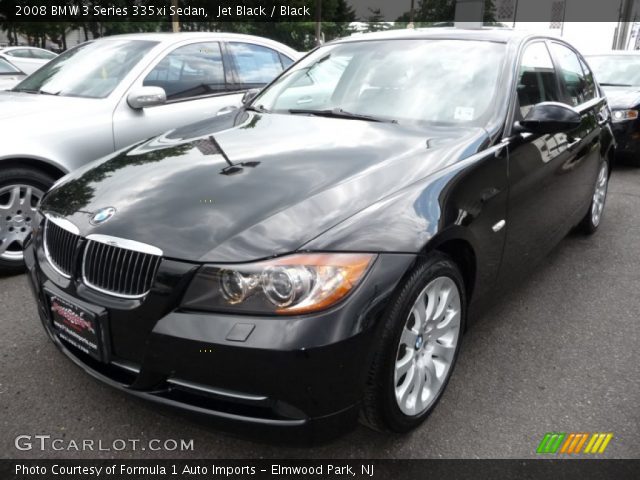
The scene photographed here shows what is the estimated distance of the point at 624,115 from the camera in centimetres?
705

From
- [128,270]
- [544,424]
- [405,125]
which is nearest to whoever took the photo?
[128,270]

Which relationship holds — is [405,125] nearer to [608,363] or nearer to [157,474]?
[608,363]

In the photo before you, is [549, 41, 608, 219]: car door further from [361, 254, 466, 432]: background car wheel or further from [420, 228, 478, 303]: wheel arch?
[361, 254, 466, 432]: background car wheel

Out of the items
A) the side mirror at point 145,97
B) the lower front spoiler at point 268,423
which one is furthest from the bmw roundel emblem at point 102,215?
the side mirror at point 145,97

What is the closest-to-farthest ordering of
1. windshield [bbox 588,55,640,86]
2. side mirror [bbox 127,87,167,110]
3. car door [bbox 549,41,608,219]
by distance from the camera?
car door [bbox 549,41,608,219], side mirror [bbox 127,87,167,110], windshield [bbox 588,55,640,86]

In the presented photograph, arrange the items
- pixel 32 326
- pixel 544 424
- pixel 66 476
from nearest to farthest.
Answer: pixel 66 476, pixel 544 424, pixel 32 326

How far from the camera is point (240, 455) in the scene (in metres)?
2.13

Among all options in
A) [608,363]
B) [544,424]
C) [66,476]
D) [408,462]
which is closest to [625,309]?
[608,363]

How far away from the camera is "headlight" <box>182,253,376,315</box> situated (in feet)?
5.61

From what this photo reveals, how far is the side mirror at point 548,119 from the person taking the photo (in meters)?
2.68

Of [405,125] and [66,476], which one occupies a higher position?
[405,125]

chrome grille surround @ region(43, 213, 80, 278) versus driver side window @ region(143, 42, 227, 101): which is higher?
driver side window @ region(143, 42, 227, 101)

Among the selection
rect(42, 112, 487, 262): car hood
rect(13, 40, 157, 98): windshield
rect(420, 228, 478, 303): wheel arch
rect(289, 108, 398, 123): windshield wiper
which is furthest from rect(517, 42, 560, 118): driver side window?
rect(13, 40, 157, 98): windshield

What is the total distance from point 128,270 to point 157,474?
78 centimetres
